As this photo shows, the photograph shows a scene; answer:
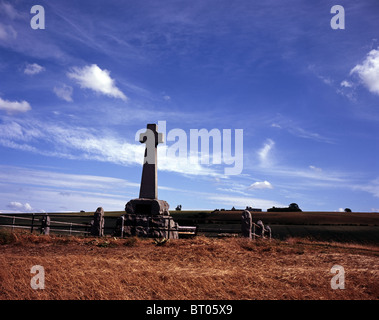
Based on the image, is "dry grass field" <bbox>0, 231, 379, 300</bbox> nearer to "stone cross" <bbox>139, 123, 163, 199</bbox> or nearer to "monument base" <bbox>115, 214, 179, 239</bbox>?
"monument base" <bbox>115, 214, 179, 239</bbox>

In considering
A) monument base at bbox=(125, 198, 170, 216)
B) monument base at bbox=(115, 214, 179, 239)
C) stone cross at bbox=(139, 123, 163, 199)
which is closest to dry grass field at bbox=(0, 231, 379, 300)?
monument base at bbox=(115, 214, 179, 239)

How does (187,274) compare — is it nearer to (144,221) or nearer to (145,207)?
(144,221)

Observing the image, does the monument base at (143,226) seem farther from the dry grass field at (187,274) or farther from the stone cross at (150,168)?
the dry grass field at (187,274)

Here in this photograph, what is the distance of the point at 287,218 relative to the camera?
49.6 meters

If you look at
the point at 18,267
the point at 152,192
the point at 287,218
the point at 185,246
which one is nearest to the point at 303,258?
the point at 185,246

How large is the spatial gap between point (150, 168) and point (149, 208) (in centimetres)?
245

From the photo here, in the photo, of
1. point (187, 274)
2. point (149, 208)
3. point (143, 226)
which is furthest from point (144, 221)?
point (187, 274)

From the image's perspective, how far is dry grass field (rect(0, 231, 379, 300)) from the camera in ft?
22.1

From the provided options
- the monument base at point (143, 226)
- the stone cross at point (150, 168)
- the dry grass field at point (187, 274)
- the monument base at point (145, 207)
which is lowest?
the dry grass field at point (187, 274)

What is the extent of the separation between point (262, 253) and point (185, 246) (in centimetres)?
319

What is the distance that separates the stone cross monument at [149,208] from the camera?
740 inches

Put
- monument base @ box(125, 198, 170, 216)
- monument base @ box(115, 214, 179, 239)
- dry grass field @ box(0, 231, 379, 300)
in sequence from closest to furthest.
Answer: dry grass field @ box(0, 231, 379, 300)
monument base @ box(115, 214, 179, 239)
monument base @ box(125, 198, 170, 216)

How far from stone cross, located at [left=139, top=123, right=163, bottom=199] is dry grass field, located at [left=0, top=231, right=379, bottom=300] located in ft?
20.9

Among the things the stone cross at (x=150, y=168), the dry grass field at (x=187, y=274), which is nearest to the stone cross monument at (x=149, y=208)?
the stone cross at (x=150, y=168)
